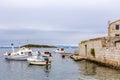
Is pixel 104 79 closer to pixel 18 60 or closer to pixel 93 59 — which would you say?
pixel 93 59

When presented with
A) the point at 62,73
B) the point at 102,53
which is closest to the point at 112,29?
the point at 102,53

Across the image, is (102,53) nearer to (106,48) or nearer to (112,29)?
(106,48)

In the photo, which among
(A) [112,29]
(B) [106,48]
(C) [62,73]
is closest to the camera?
(C) [62,73]

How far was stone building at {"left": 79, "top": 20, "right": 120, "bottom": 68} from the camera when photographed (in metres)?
42.6

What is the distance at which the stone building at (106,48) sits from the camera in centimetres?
4261

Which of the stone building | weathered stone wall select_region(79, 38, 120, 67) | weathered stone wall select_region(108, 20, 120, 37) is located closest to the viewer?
weathered stone wall select_region(79, 38, 120, 67)

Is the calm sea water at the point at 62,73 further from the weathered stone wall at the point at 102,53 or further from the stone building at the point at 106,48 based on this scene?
the stone building at the point at 106,48

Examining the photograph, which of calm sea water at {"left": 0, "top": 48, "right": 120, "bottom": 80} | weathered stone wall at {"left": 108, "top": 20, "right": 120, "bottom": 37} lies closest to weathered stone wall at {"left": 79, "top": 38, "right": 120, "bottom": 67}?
calm sea water at {"left": 0, "top": 48, "right": 120, "bottom": 80}

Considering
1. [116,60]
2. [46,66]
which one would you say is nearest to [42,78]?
[116,60]

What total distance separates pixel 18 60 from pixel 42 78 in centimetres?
3429

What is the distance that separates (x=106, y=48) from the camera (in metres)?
47.4

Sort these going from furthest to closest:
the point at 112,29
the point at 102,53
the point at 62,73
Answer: the point at 112,29
the point at 102,53
the point at 62,73

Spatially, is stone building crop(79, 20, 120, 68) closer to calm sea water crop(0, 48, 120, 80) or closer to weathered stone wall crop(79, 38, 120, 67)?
weathered stone wall crop(79, 38, 120, 67)

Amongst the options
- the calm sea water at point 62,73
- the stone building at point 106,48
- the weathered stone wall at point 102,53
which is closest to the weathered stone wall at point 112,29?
the stone building at point 106,48
